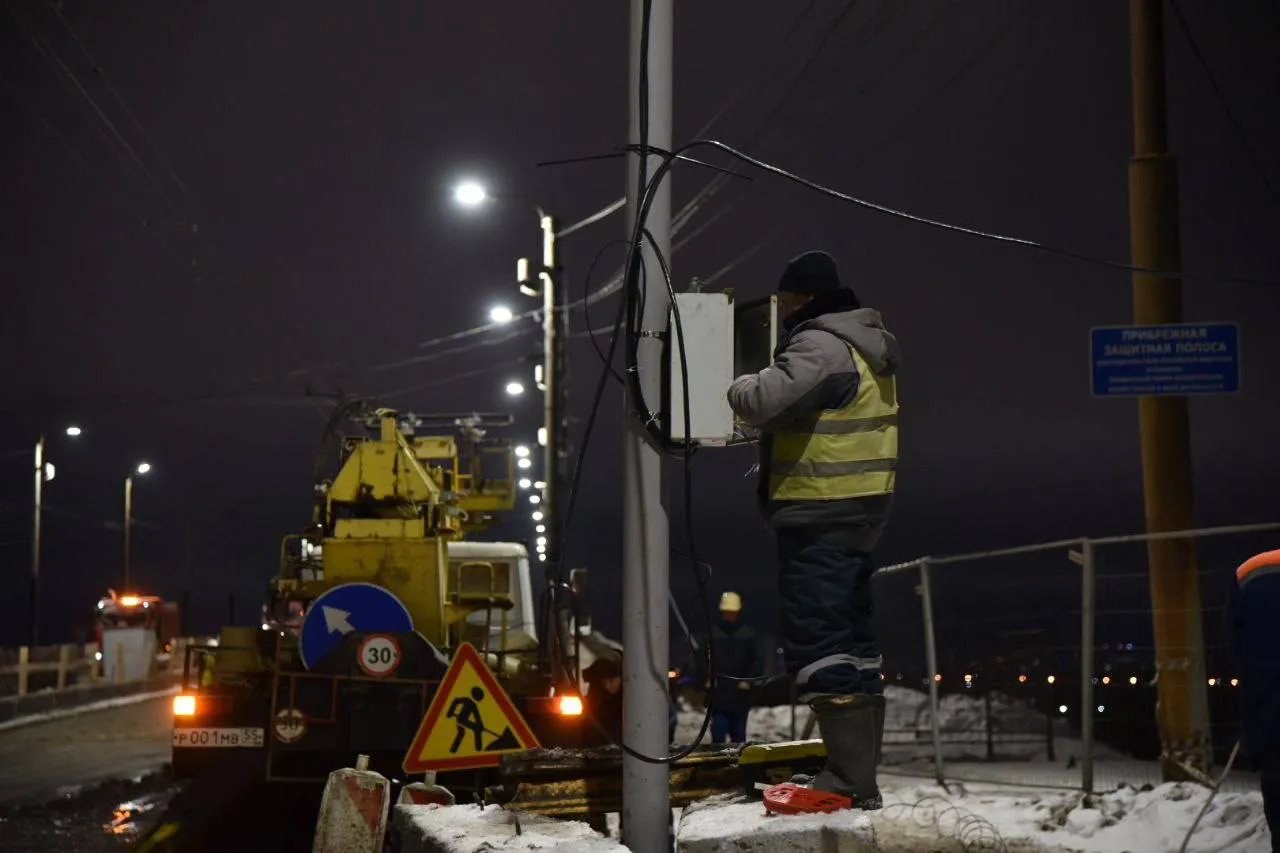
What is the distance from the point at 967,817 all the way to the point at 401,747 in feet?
Result: 12.2

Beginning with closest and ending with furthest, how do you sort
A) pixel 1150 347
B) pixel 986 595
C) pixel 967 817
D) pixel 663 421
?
pixel 663 421 → pixel 967 817 → pixel 1150 347 → pixel 986 595

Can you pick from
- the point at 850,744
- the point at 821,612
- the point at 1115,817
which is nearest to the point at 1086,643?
the point at 1115,817

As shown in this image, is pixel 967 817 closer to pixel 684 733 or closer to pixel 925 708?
pixel 684 733

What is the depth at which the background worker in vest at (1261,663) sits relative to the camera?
4.04 meters

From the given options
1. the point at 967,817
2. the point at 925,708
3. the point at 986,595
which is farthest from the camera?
the point at 925,708

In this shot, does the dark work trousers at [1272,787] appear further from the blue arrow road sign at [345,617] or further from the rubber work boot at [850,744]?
the blue arrow road sign at [345,617]

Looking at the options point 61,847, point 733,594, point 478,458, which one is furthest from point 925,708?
point 61,847

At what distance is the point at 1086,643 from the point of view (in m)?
9.73

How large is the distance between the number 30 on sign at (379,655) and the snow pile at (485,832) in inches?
132

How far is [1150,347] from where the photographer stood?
10.2 m

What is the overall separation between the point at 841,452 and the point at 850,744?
110 cm

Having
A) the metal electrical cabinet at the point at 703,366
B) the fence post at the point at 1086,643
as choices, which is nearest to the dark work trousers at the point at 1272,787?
the metal electrical cabinet at the point at 703,366

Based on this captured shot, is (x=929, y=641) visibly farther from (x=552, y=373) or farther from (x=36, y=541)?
(x=36, y=541)

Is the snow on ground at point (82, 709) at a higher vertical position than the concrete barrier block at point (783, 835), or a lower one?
lower
